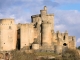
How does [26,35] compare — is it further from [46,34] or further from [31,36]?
[46,34]

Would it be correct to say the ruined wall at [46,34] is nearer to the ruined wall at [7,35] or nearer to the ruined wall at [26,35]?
the ruined wall at [26,35]

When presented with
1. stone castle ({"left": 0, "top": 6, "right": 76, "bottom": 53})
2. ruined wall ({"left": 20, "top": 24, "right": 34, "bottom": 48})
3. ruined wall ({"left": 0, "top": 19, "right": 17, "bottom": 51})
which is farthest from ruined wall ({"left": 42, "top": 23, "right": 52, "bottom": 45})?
ruined wall ({"left": 0, "top": 19, "right": 17, "bottom": 51})

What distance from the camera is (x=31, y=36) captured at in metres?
66.8

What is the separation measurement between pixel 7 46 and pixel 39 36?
5.22 metres

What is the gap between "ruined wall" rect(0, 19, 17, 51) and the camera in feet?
215

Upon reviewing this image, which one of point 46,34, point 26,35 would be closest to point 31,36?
point 26,35

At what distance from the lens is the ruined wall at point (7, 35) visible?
215 ft

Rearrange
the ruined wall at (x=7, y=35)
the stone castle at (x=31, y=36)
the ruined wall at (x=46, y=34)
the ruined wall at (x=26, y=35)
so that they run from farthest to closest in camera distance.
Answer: the ruined wall at (x=46, y=34) < the ruined wall at (x=26, y=35) < the stone castle at (x=31, y=36) < the ruined wall at (x=7, y=35)

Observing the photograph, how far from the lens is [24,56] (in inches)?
2507

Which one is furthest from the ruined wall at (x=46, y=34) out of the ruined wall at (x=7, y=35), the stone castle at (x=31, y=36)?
the ruined wall at (x=7, y=35)

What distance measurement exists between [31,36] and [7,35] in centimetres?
371

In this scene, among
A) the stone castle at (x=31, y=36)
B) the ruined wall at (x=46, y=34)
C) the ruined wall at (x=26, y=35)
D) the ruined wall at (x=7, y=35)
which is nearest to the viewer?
the ruined wall at (x=7, y=35)

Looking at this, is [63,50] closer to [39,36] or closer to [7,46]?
[39,36]

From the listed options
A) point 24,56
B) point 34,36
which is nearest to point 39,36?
point 34,36
